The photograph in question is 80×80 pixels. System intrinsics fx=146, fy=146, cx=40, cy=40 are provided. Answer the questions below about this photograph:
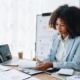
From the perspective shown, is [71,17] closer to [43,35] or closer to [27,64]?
[27,64]

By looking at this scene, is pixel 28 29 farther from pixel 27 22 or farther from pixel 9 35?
pixel 9 35

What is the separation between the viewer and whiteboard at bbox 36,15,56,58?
2555mm

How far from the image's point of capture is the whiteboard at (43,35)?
8.38 ft

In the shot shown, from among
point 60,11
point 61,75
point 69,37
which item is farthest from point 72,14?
point 61,75

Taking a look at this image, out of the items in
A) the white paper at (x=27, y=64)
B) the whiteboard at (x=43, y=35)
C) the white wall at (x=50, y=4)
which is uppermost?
the white wall at (x=50, y=4)

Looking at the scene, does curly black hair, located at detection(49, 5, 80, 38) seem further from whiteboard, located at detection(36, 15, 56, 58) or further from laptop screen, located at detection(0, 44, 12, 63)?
whiteboard, located at detection(36, 15, 56, 58)

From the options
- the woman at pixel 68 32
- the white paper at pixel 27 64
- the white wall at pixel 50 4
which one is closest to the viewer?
the white paper at pixel 27 64

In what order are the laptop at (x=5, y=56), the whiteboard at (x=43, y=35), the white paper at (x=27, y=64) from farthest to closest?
the whiteboard at (x=43, y=35), the laptop at (x=5, y=56), the white paper at (x=27, y=64)

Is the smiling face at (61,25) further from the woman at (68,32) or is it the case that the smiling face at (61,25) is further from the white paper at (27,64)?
the white paper at (27,64)

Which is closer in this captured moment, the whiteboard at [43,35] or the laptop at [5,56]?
the laptop at [5,56]

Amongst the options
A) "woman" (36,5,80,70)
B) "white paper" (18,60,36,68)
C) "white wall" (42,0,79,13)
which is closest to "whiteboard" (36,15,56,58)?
"white wall" (42,0,79,13)

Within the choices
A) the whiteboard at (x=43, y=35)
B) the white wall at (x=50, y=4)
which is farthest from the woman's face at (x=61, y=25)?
the white wall at (x=50, y=4)

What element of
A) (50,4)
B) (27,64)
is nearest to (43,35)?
(50,4)

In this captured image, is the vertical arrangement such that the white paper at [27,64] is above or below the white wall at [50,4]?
below
